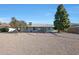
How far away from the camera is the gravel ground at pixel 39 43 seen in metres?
6.67

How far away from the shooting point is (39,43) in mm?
6840

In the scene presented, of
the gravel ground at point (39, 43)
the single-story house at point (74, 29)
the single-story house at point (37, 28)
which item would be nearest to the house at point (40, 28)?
the single-story house at point (37, 28)

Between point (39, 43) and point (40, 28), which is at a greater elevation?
point (40, 28)

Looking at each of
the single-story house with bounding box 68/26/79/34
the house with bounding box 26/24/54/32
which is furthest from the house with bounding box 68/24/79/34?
the house with bounding box 26/24/54/32

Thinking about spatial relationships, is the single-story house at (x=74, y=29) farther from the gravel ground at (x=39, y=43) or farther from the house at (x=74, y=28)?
the gravel ground at (x=39, y=43)

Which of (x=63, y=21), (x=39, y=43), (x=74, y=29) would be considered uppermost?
(x=63, y=21)

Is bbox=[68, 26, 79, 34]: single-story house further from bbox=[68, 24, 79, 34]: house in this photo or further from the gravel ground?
the gravel ground

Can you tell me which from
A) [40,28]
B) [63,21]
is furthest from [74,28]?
[40,28]

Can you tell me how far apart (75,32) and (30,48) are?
52.7 inches

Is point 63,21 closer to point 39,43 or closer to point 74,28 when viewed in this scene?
point 74,28

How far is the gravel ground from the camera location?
667 cm

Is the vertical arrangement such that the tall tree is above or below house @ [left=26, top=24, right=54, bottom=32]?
above
